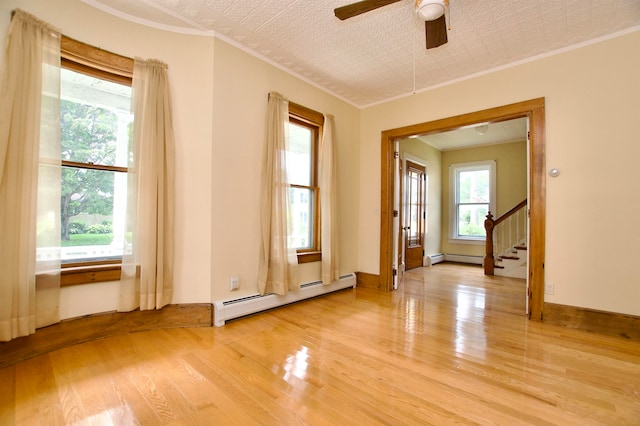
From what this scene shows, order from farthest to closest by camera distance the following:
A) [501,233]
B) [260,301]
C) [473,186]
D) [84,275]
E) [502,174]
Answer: [473,186], [502,174], [501,233], [260,301], [84,275]

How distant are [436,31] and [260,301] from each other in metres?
2.85

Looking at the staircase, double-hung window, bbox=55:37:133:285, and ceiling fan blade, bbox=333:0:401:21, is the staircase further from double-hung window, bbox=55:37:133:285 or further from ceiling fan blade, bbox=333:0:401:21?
double-hung window, bbox=55:37:133:285

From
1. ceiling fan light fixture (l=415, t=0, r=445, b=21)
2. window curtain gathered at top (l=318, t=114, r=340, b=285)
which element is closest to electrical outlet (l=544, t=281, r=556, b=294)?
window curtain gathered at top (l=318, t=114, r=340, b=285)

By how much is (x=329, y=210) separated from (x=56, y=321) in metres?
2.77

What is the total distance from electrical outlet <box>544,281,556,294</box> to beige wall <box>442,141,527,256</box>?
12.6 ft

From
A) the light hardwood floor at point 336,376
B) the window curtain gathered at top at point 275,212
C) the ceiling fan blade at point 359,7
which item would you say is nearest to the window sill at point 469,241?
the light hardwood floor at point 336,376

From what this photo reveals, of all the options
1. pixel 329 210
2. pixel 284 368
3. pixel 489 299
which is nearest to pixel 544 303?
pixel 489 299

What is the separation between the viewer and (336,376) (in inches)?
74.0

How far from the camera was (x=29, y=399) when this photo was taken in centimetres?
159

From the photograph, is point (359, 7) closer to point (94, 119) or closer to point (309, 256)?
point (94, 119)

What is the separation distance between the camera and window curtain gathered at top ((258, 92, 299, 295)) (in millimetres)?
3066

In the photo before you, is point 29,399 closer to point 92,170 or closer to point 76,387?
point 76,387

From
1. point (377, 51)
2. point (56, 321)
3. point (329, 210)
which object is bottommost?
point (56, 321)

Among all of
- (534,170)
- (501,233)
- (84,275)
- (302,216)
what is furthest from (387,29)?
(501,233)
